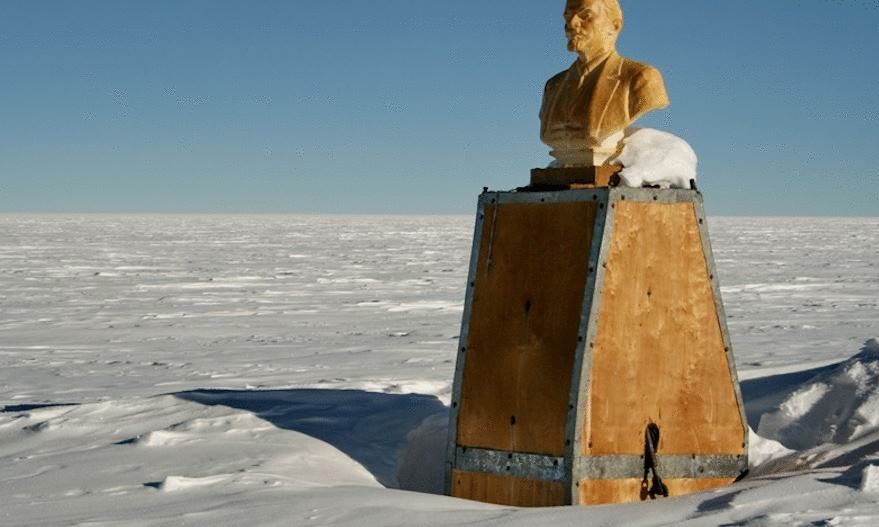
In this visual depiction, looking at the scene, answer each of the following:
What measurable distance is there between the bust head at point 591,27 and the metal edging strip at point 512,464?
5.27 ft

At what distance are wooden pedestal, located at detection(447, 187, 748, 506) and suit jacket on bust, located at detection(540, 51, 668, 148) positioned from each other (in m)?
0.35

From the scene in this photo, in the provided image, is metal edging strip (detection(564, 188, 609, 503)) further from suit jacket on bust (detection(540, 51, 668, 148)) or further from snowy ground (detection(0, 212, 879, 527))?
suit jacket on bust (detection(540, 51, 668, 148))

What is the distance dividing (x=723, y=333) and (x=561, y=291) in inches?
28.1

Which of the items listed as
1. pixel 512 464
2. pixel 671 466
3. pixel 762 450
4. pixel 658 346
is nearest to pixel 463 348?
pixel 512 464

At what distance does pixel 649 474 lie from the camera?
4.35 m

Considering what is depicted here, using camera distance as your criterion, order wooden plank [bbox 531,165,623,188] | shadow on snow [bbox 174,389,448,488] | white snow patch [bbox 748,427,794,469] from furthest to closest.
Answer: shadow on snow [bbox 174,389,448,488] → white snow patch [bbox 748,427,794,469] → wooden plank [bbox 531,165,623,188]

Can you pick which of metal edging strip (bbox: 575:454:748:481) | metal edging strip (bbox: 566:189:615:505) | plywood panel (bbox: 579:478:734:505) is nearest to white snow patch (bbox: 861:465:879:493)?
plywood panel (bbox: 579:478:734:505)

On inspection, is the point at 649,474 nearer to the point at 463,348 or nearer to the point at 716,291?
the point at 716,291

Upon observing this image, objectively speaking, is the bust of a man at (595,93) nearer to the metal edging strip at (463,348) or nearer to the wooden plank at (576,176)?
the wooden plank at (576,176)

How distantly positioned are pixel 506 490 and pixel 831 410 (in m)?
1.71

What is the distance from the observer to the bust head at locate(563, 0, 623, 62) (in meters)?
4.62

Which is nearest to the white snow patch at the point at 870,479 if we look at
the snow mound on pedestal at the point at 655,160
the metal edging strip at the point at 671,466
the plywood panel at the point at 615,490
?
the plywood panel at the point at 615,490

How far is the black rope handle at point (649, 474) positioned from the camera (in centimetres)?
431

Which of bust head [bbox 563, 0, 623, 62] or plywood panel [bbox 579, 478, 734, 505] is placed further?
bust head [bbox 563, 0, 623, 62]
